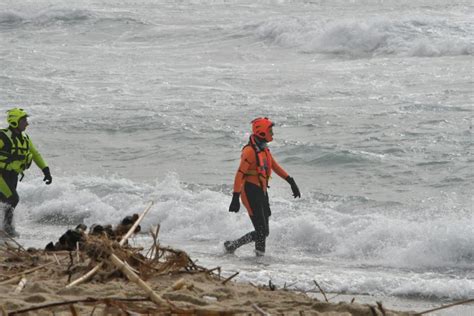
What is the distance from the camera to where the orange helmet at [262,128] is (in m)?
11.4

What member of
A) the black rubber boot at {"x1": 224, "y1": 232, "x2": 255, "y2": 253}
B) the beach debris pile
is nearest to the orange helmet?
the black rubber boot at {"x1": 224, "y1": 232, "x2": 255, "y2": 253}

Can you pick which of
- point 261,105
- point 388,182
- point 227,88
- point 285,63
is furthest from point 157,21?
point 388,182

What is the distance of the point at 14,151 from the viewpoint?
1267cm

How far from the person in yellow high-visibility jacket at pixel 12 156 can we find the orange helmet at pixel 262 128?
303cm

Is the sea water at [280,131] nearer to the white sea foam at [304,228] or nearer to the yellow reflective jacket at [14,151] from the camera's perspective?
the white sea foam at [304,228]

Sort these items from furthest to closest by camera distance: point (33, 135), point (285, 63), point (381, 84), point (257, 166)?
point (285, 63), point (381, 84), point (33, 135), point (257, 166)

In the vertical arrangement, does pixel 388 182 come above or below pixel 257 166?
below

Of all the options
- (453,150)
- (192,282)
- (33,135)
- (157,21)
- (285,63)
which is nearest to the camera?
(192,282)

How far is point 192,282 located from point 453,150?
12691 millimetres

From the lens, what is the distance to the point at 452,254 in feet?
38.2

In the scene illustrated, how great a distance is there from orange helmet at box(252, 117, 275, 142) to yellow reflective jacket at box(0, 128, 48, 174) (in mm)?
3199

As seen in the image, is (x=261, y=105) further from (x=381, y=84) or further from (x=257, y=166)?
(x=257, y=166)

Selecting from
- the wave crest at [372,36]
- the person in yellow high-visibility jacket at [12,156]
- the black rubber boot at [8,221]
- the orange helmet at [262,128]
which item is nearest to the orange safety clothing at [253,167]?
A: the orange helmet at [262,128]

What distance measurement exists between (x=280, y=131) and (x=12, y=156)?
8.66 meters
